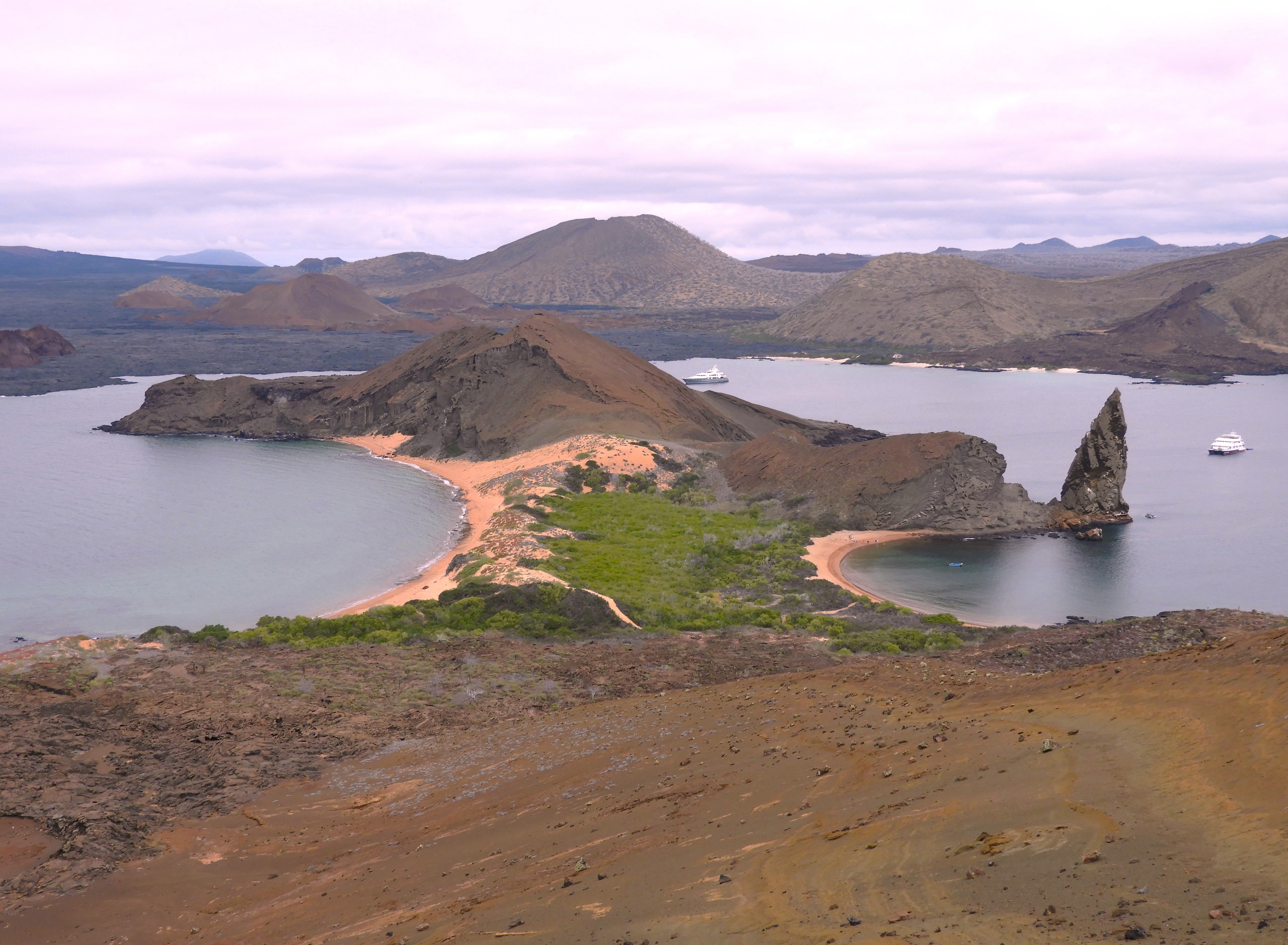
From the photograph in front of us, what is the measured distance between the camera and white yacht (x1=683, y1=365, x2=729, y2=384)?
141m

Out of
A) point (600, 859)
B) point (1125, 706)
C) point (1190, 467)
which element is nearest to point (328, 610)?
point (600, 859)

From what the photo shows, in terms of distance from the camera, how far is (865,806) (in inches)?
636

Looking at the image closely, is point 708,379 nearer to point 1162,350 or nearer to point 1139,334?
point 1162,350

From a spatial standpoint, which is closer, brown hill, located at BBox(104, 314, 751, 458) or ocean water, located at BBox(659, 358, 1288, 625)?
ocean water, located at BBox(659, 358, 1288, 625)

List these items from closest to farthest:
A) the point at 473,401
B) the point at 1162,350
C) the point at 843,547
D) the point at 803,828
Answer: the point at 803,828
the point at 843,547
the point at 473,401
the point at 1162,350

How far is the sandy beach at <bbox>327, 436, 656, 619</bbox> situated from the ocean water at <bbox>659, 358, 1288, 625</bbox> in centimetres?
1829

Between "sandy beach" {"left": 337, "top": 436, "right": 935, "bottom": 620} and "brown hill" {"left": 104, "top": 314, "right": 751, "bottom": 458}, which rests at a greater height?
"brown hill" {"left": 104, "top": 314, "right": 751, "bottom": 458}

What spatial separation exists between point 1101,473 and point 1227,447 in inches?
1408

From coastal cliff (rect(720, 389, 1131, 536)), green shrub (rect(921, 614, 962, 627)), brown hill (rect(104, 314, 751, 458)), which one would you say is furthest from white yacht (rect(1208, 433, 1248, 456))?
green shrub (rect(921, 614, 962, 627))

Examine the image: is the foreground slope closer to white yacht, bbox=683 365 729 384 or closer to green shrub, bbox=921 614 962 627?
green shrub, bbox=921 614 962 627

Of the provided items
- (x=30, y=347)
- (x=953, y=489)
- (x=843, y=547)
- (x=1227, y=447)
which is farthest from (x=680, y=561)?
(x=30, y=347)

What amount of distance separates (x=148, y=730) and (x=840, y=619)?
24.2 metres

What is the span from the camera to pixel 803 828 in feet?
51.6

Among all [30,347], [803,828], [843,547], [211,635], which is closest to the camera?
[803,828]
